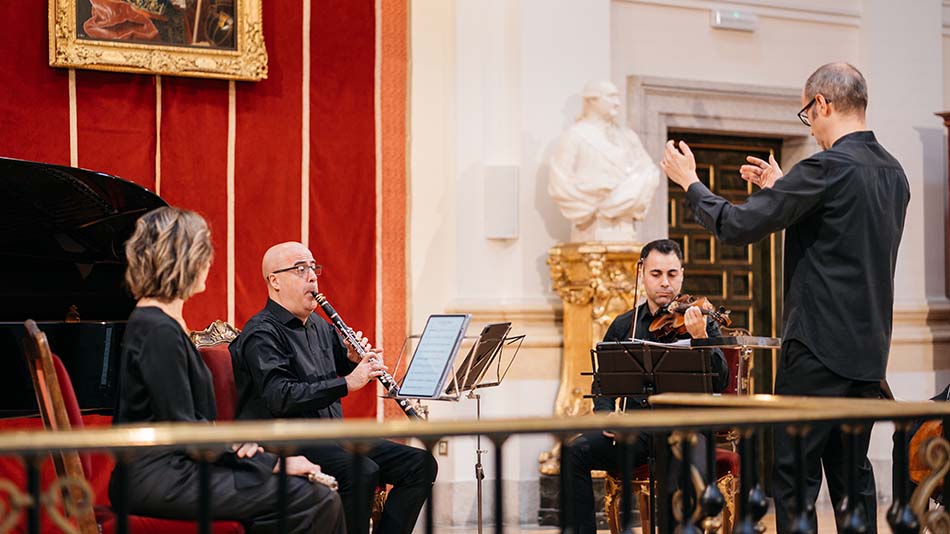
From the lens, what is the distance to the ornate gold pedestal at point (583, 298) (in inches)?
264

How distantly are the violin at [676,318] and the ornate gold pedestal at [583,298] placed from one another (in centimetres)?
134

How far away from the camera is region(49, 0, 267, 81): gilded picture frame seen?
6367 millimetres

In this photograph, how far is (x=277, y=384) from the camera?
446cm

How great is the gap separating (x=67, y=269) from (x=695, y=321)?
8.99 ft

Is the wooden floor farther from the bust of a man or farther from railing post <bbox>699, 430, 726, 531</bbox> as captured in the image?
railing post <bbox>699, 430, 726, 531</bbox>

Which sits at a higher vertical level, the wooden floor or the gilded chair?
the gilded chair

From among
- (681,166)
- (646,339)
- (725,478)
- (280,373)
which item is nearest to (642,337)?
(646,339)

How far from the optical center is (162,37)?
6.60 meters

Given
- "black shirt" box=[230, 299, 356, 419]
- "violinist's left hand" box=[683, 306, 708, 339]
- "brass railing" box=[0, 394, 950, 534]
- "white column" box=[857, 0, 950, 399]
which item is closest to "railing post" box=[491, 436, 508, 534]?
"brass railing" box=[0, 394, 950, 534]

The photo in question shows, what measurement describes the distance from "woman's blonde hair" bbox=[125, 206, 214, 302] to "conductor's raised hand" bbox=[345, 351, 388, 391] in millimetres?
1129

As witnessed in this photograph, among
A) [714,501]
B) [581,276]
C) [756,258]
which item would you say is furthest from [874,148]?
[756,258]

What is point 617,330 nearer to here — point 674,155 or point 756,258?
point 674,155

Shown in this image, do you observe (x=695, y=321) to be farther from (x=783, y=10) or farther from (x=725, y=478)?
(x=783, y=10)

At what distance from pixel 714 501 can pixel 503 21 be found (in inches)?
202
